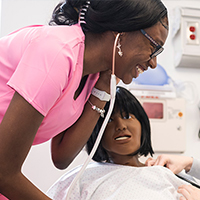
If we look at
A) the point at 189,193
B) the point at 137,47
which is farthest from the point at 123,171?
the point at 137,47

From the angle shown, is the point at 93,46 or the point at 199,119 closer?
the point at 93,46

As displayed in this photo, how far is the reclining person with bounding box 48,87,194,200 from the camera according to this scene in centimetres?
132

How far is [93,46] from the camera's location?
977 mm

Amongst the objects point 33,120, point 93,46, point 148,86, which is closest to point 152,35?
point 93,46

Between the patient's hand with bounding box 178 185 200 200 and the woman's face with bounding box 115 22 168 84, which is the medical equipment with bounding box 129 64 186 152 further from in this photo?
the woman's face with bounding box 115 22 168 84

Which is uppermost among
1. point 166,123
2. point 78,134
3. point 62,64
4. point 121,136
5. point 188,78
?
point 62,64

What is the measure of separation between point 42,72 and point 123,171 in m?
0.82

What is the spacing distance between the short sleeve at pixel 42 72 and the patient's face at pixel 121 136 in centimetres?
68

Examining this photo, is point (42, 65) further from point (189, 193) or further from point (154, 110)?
point (154, 110)

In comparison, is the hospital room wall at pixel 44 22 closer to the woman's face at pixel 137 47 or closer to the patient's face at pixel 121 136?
the patient's face at pixel 121 136

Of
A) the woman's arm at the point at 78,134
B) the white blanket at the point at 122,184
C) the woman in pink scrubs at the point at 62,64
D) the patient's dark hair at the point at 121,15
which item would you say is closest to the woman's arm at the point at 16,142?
the woman in pink scrubs at the point at 62,64

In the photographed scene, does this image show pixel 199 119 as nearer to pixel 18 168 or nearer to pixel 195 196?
pixel 195 196

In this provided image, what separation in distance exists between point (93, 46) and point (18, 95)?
0.33 meters

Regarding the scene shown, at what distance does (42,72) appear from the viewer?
779 mm
